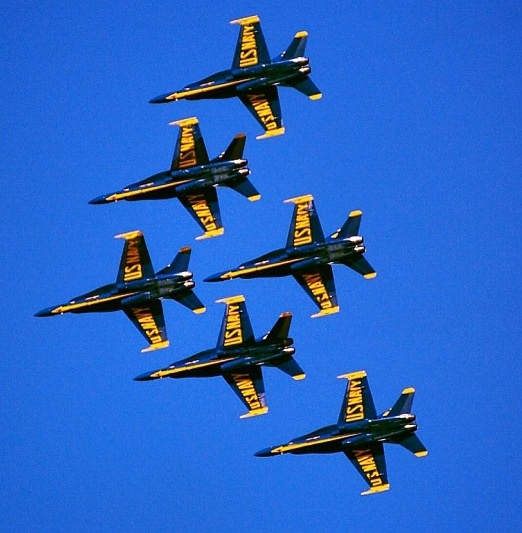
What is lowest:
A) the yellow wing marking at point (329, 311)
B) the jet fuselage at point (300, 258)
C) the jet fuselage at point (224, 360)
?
the jet fuselage at point (224, 360)

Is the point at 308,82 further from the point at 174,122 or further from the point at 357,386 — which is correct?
the point at 357,386

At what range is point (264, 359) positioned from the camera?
110m

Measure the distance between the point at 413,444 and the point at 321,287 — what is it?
8.59 metres

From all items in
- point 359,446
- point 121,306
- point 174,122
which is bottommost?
point 359,446

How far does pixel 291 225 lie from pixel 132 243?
751cm

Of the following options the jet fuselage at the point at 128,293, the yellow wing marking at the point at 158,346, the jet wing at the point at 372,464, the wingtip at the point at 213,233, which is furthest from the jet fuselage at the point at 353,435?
the wingtip at the point at 213,233

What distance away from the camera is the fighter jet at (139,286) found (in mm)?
109750

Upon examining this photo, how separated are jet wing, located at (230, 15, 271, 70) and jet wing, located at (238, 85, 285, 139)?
1474mm

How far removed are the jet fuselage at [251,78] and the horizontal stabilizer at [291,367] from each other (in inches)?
510

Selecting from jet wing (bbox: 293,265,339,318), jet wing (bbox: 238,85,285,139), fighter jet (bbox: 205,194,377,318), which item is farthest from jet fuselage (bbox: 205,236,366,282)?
jet wing (bbox: 238,85,285,139)

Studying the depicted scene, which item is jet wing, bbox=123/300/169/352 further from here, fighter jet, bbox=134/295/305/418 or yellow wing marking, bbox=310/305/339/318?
yellow wing marking, bbox=310/305/339/318

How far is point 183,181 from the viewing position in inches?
4360

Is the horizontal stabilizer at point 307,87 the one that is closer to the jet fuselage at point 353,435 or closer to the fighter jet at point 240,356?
the fighter jet at point 240,356

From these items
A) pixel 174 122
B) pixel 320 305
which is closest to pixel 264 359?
pixel 320 305
